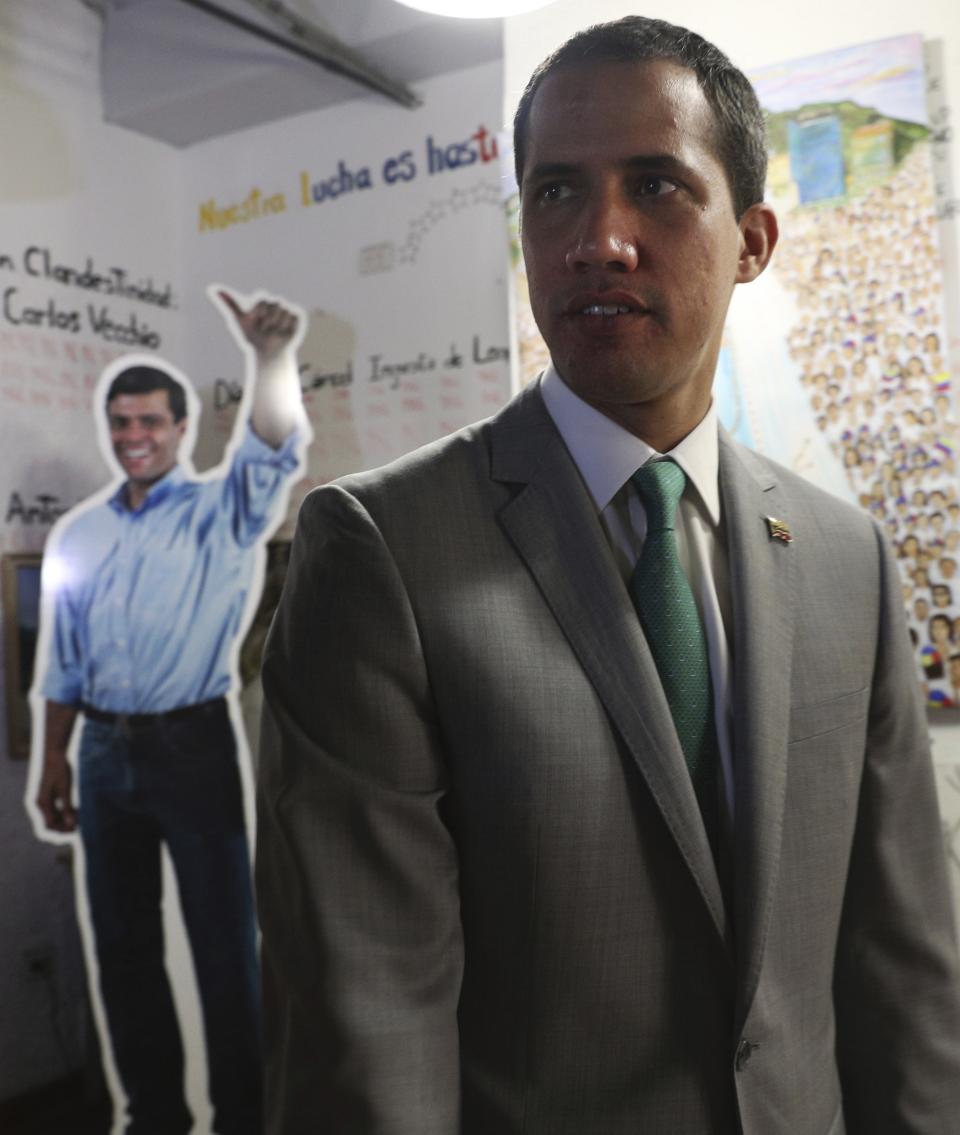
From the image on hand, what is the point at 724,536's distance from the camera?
1158 mm

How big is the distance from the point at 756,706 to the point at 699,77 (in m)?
0.59

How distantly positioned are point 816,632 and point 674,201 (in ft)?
1.42

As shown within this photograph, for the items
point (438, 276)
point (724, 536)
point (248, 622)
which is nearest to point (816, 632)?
point (724, 536)

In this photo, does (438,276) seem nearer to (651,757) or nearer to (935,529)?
(935,529)

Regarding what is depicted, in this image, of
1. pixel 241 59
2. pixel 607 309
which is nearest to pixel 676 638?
pixel 607 309

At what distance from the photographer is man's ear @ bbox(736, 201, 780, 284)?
3.85ft

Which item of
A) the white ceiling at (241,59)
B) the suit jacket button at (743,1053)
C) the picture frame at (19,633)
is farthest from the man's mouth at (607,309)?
the picture frame at (19,633)

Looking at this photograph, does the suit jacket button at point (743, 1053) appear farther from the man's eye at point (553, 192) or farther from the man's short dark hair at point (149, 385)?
the man's short dark hair at point (149, 385)

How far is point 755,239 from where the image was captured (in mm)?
1188

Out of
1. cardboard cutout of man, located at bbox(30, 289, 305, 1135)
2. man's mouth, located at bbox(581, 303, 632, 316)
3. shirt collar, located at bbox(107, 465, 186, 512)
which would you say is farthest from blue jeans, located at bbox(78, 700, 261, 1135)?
man's mouth, located at bbox(581, 303, 632, 316)

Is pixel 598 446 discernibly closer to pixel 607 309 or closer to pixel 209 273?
pixel 607 309

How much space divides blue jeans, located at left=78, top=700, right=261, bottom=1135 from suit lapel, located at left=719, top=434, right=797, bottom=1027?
157 centimetres

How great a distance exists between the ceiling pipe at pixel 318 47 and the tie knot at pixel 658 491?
207 centimetres

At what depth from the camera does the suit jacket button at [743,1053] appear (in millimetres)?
998
